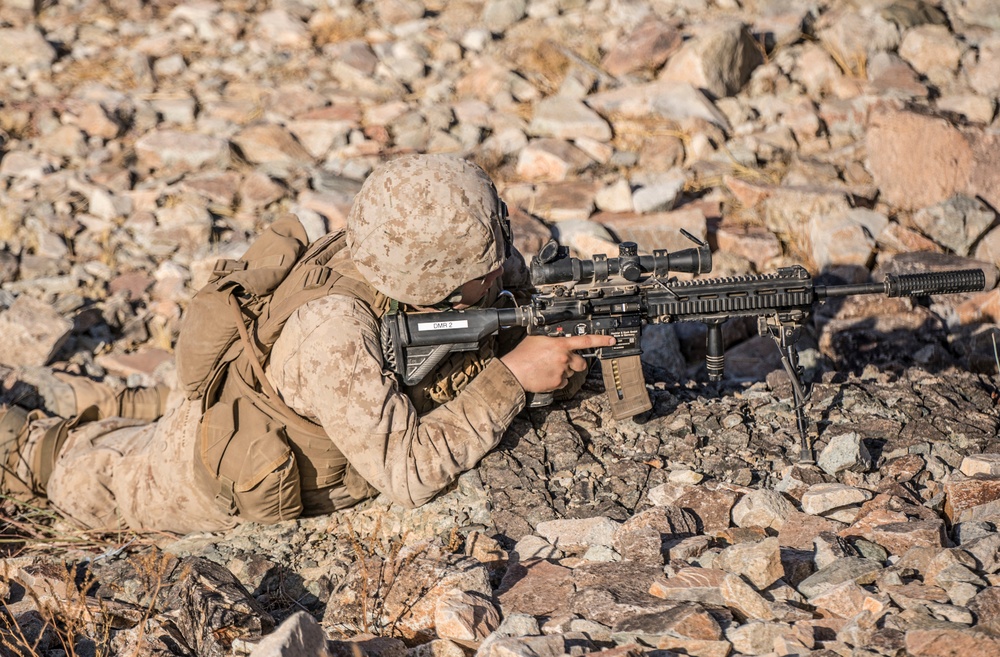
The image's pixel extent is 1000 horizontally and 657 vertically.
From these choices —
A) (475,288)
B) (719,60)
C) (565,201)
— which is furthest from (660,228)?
(475,288)

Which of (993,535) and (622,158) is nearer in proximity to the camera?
(993,535)

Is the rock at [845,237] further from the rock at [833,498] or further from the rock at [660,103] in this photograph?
the rock at [833,498]

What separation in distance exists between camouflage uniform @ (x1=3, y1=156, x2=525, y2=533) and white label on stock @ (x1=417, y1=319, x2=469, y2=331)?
110mm

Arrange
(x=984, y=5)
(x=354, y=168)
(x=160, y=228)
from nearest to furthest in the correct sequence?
(x=160, y=228)
(x=354, y=168)
(x=984, y=5)

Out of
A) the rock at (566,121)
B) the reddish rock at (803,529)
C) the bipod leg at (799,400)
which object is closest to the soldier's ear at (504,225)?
the bipod leg at (799,400)

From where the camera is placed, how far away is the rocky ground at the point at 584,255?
12.5 feet

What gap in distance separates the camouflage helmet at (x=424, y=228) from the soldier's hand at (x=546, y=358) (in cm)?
51

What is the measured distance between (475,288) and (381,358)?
57cm

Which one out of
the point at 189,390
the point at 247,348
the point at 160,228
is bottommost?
the point at 160,228

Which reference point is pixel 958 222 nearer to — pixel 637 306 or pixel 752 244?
pixel 752 244

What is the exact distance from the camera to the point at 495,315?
450 centimetres

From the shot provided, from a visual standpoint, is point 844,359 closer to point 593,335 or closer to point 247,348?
point 593,335

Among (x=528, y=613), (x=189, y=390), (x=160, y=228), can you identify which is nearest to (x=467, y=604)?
(x=528, y=613)

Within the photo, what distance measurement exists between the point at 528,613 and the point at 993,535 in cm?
187
